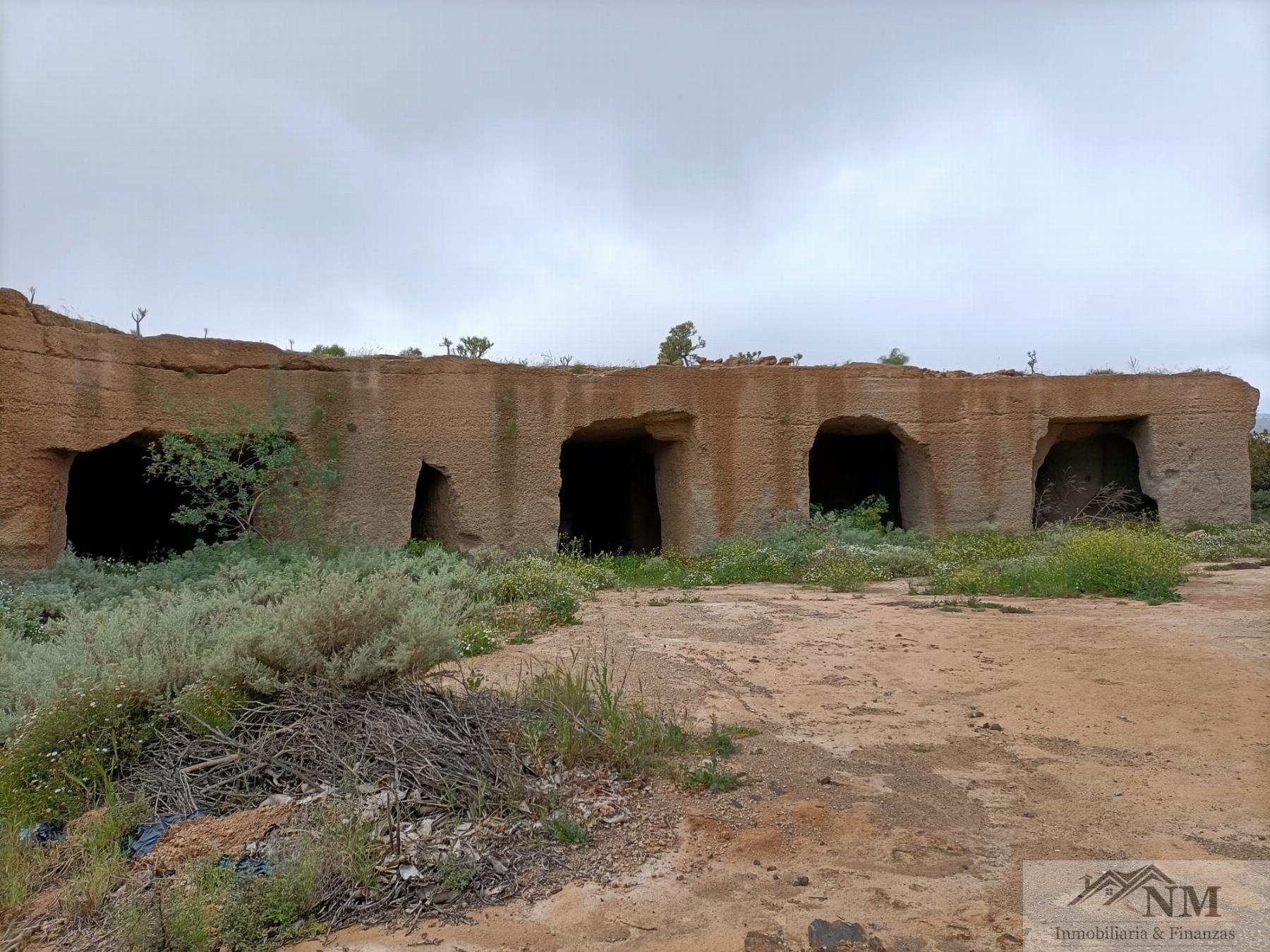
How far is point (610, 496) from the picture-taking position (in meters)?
15.7

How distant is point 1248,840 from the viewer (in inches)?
117

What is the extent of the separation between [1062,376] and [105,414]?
493 inches

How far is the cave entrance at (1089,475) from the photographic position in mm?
13375

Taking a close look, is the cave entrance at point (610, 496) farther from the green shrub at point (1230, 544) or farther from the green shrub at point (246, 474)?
the green shrub at point (1230, 544)

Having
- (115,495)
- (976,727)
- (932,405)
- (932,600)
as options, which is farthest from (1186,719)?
(115,495)

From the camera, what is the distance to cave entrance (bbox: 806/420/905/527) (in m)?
14.6

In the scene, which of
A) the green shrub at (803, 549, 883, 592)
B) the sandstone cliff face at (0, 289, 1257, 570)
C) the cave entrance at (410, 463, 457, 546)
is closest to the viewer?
the sandstone cliff face at (0, 289, 1257, 570)

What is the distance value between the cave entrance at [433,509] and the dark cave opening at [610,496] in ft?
9.42

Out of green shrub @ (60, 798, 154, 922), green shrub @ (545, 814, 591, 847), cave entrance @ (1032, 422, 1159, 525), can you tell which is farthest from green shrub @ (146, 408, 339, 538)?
cave entrance @ (1032, 422, 1159, 525)

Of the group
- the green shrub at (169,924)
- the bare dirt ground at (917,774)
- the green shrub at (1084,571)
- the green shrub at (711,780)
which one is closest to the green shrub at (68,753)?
the green shrub at (169,924)

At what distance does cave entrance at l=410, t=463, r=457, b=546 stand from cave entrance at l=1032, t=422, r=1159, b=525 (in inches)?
367

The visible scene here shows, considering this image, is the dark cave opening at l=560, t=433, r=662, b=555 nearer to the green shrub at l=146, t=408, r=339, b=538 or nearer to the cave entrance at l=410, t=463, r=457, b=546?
the cave entrance at l=410, t=463, r=457, b=546

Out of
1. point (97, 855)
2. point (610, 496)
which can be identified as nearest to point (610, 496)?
point (610, 496)

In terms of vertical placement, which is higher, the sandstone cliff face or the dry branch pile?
the sandstone cliff face
